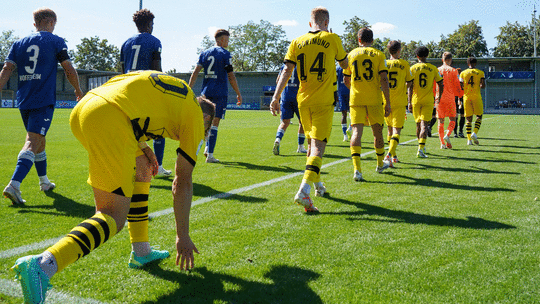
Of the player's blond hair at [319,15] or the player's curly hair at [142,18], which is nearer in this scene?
the player's blond hair at [319,15]

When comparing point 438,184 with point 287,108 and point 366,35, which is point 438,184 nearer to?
point 366,35

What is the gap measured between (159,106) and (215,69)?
229 inches

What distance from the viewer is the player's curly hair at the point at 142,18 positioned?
19.0ft

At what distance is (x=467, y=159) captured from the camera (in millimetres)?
8664

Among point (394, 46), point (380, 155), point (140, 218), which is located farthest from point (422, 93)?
point (140, 218)

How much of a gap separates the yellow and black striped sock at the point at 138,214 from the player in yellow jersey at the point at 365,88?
3.86m

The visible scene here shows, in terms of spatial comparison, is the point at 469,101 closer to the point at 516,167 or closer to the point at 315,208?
the point at 516,167

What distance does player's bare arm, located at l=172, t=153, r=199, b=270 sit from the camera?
240cm

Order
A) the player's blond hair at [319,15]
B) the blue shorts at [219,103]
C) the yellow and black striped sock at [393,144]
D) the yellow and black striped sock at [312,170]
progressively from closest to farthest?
the yellow and black striped sock at [312,170] < the player's blond hair at [319,15] < the yellow and black striped sock at [393,144] < the blue shorts at [219,103]

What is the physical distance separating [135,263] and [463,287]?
2.15m

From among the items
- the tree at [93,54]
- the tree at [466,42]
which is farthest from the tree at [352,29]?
the tree at [93,54]

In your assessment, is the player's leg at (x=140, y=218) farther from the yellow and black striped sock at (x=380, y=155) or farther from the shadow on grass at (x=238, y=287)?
the yellow and black striped sock at (x=380, y=155)

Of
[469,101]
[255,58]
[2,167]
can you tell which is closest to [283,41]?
[255,58]

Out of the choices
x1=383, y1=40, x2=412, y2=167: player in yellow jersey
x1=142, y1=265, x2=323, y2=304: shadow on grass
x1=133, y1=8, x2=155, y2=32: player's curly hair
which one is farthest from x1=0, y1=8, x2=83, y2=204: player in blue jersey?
x1=383, y1=40, x2=412, y2=167: player in yellow jersey
